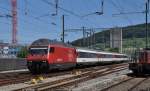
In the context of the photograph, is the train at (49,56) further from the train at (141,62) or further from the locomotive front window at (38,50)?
the train at (141,62)

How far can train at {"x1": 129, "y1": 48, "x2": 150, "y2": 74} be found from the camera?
33375 millimetres

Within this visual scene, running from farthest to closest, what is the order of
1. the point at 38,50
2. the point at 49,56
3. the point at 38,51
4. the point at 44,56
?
the point at 38,50 < the point at 38,51 < the point at 49,56 < the point at 44,56

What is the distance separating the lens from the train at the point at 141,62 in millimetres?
33375

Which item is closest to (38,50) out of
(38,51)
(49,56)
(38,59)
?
(38,51)

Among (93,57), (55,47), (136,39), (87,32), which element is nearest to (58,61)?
(55,47)

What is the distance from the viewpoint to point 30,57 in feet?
117

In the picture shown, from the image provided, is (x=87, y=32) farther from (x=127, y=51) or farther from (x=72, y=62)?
(x=127, y=51)

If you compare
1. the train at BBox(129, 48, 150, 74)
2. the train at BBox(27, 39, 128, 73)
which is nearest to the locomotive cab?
the train at BBox(27, 39, 128, 73)

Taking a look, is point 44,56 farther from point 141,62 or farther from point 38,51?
point 141,62

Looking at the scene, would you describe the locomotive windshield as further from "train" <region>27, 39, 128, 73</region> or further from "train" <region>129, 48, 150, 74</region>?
"train" <region>129, 48, 150, 74</region>

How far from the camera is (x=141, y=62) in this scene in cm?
3369

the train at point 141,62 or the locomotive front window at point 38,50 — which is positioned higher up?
the locomotive front window at point 38,50

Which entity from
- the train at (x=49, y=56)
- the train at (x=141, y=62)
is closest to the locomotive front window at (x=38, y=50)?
the train at (x=49, y=56)

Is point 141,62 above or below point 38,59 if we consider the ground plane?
below
